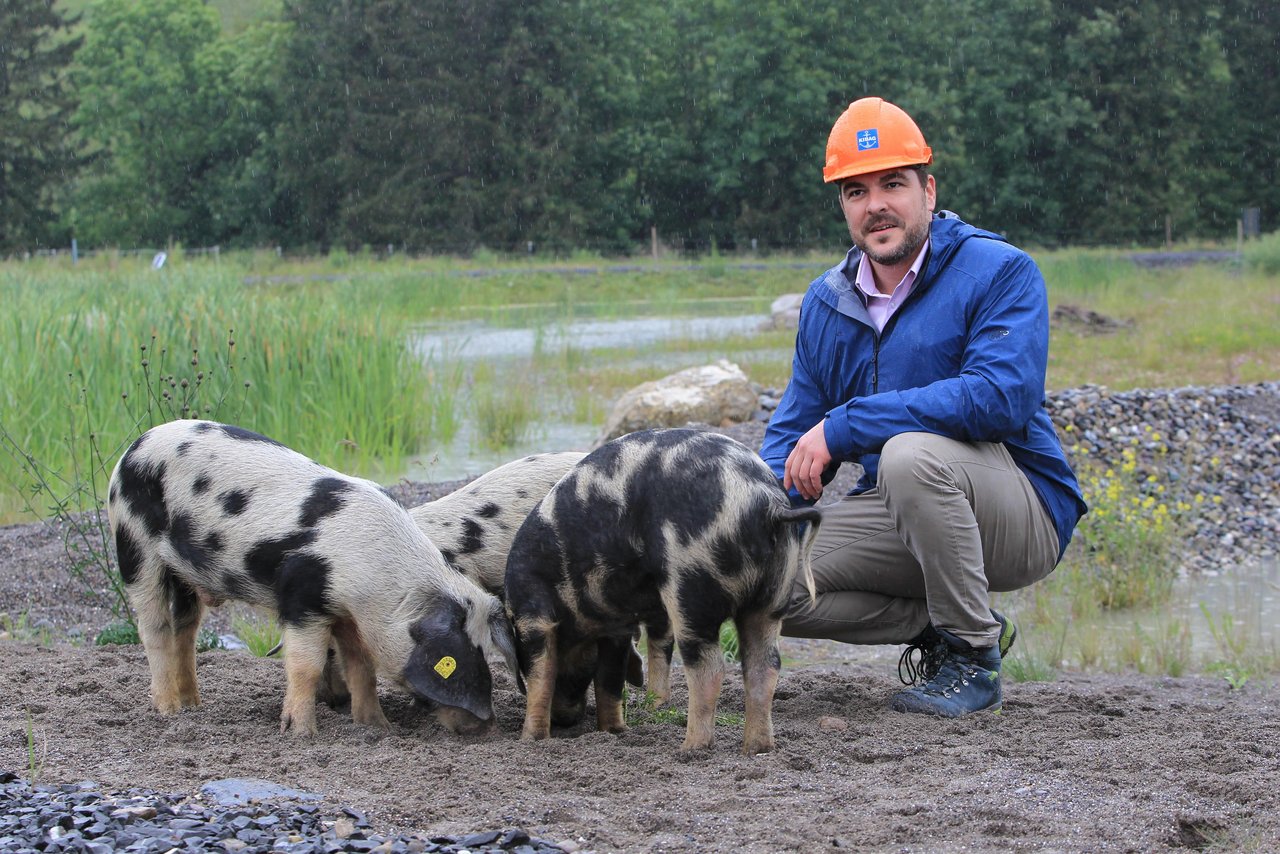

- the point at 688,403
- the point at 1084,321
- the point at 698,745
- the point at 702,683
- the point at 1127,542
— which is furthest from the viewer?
the point at 1084,321

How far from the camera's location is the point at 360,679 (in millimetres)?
5148

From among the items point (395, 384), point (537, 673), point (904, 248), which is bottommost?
point (537, 673)

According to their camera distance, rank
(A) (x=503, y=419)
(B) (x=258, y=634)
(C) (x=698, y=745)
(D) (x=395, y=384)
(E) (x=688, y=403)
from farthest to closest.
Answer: (A) (x=503, y=419), (E) (x=688, y=403), (D) (x=395, y=384), (B) (x=258, y=634), (C) (x=698, y=745)

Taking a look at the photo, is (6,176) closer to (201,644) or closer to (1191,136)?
(1191,136)

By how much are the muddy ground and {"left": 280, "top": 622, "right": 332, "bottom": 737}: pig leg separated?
0.28 feet

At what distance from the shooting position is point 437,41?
50.9 m

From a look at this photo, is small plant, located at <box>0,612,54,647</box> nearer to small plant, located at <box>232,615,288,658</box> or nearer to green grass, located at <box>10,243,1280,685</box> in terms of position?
green grass, located at <box>10,243,1280,685</box>

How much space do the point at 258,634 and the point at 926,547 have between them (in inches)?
135

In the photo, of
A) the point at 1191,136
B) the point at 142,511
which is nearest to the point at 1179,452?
the point at 142,511

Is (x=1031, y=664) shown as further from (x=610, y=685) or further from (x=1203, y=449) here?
(x=1203, y=449)

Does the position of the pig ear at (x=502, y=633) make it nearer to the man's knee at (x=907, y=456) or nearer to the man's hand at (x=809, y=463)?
the man's hand at (x=809, y=463)

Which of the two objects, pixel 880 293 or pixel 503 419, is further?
pixel 503 419

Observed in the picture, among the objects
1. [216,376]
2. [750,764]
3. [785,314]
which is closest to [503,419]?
[216,376]

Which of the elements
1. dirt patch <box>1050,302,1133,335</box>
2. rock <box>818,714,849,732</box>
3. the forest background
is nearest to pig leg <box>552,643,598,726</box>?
rock <box>818,714,849,732</box>
